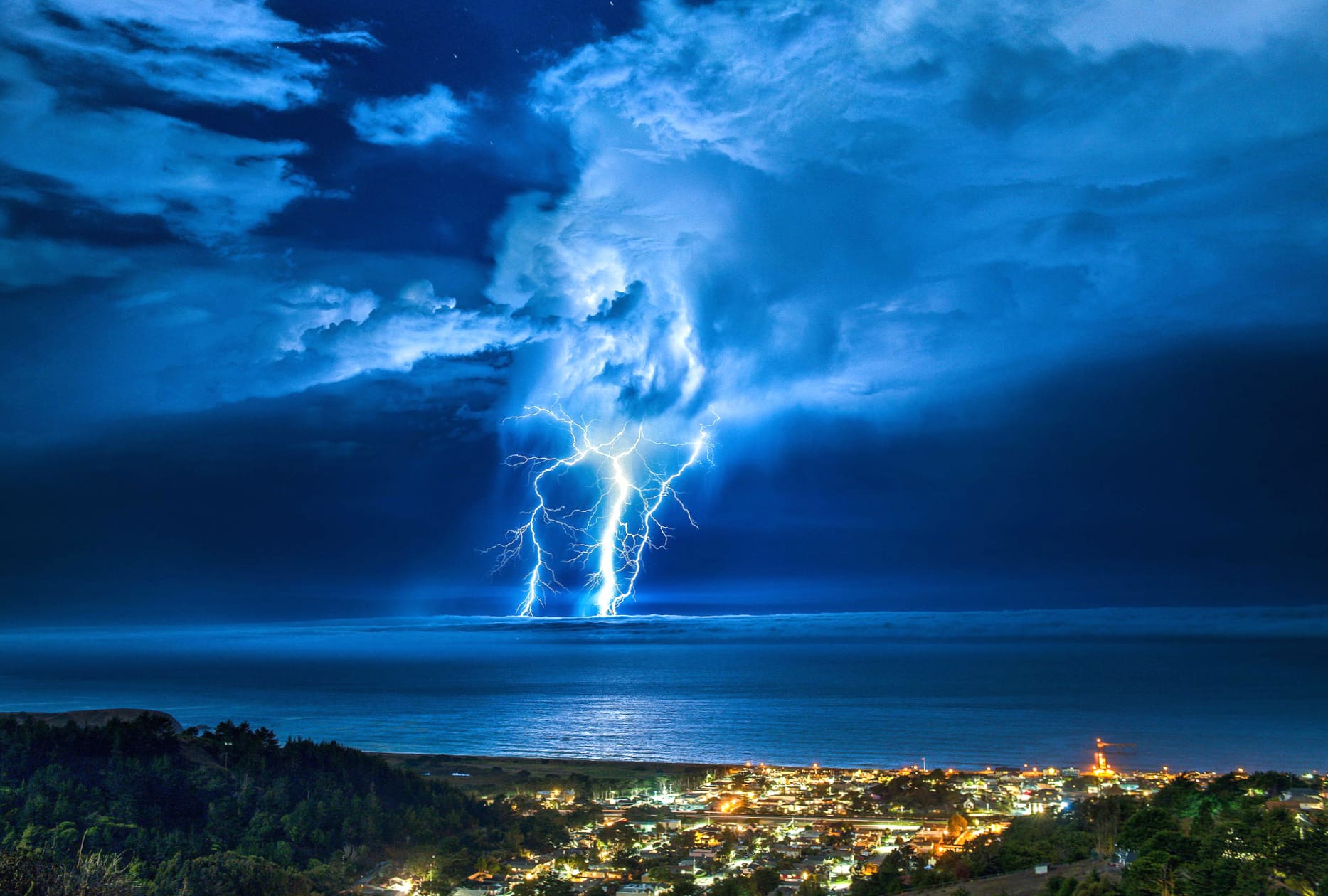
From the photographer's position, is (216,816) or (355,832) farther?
(355,832)

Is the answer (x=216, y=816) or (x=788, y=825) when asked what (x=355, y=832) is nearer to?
(x=216, y=816)

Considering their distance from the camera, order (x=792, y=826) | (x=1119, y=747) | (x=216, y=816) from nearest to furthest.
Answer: (x=216, y=816), (x=792, y=826), (x=1119, y=747)

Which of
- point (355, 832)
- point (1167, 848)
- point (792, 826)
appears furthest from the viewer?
point (792, 826)

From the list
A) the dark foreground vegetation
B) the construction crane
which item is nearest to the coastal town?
the dark foreground vegetation

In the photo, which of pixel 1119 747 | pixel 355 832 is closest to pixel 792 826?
pixel 355 832

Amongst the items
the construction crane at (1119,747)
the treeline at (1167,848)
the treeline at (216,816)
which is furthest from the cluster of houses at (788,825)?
the construction crane at (1119,747)

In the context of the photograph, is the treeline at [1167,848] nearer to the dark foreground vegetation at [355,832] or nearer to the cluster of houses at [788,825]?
the dark foreground vegetation at [355,832]

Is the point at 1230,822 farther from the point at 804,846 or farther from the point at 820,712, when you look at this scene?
the point at 820,712

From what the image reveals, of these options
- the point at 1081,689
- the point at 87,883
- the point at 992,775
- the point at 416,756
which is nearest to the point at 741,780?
the point at 992,775
